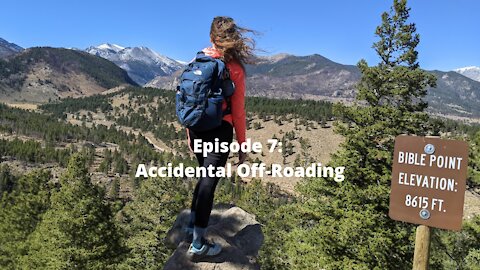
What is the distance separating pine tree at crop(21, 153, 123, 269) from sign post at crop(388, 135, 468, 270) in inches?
623

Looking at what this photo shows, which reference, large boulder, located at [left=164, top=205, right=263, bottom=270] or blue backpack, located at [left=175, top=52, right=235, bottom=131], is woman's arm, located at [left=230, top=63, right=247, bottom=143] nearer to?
blue backpack, located at [left=175, top=52, right=235, bottom=131]

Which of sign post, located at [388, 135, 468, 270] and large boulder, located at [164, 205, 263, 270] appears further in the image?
large boulder, located at [164, 205, 263, 270]

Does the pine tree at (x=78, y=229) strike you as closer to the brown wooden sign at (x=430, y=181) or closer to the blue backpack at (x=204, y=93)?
the blue backpack at (x=204, y=93)

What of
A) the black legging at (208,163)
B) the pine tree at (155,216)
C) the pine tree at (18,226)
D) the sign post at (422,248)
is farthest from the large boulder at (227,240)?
the pine tree at (18,226)

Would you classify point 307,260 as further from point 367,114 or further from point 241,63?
point 241,63

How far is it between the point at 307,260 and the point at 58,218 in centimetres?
1090

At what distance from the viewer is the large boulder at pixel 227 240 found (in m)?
6.57

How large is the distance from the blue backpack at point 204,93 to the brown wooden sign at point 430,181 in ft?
7.35

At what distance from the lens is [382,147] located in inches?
494

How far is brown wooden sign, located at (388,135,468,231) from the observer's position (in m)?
3.90

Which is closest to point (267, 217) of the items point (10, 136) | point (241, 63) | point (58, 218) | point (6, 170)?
point (58, 218)

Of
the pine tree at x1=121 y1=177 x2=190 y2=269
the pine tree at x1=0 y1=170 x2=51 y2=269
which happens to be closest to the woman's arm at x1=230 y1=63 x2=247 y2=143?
the pine tree at x1=121 y1=177 x2=190 y2=269

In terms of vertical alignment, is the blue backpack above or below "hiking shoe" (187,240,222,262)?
above

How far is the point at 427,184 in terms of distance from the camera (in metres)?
4.05
